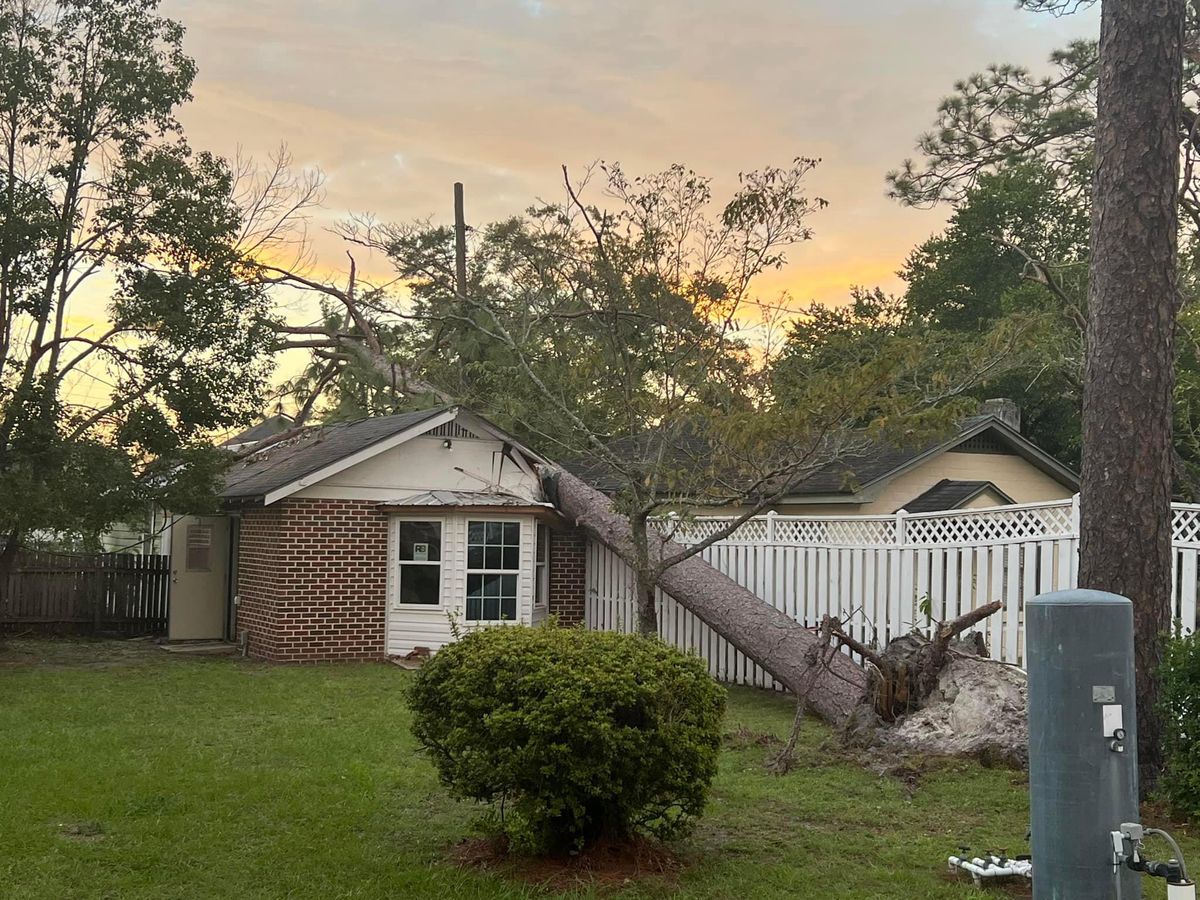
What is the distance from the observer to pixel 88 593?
18719 millimetres

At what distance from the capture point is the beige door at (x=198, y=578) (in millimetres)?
17812

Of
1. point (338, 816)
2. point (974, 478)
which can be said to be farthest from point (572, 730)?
point (974, 478)

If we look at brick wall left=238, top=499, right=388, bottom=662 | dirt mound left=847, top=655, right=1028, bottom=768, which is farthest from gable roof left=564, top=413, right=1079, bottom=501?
dirt mound left=847, top=655, right=1028, bottom=768

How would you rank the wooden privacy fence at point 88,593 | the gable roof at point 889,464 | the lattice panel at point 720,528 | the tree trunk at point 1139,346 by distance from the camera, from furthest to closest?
1. the gable roof at point 889,464
2. the wooden privacy fence at point 88,593
3. the lattice panel at point 720,528
4. the tree trunk at point 1139,346

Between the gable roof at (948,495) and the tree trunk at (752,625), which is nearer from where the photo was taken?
the tree trunk at (752,625)

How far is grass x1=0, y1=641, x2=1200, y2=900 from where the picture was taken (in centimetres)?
560

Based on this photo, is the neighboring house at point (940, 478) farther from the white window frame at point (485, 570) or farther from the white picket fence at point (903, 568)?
the white picket fence at point (903, 568)

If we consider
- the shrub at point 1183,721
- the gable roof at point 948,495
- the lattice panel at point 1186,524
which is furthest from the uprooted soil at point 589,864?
the gable roof at point 948,495

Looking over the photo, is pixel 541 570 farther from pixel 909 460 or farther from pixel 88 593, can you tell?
pixel 88 593

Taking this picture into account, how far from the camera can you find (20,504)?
1314 cm

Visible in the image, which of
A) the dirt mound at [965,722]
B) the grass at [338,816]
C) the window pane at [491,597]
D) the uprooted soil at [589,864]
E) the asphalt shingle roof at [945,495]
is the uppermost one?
the asphalt shingle roof at [945,495]

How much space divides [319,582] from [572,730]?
35.7 feet

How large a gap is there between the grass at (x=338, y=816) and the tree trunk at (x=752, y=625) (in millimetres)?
425

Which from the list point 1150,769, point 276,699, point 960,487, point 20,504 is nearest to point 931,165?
point 960,487
